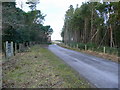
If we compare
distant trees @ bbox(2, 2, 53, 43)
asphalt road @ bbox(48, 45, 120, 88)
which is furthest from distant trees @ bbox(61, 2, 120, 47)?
distant trees @ bbox(2, 2, 53, 43)

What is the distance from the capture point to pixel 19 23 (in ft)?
42.9

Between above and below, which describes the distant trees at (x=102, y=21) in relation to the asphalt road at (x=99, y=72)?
above

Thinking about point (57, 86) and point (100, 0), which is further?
point (100, 0)

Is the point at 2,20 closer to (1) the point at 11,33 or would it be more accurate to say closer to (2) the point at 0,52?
(2) the point at 0,52

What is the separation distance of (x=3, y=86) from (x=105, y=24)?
18.8m

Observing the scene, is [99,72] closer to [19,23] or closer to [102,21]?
[19,23]

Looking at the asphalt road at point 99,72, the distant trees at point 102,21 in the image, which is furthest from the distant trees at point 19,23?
the distant trees at point 102,21

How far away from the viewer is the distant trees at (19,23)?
33.4 feet

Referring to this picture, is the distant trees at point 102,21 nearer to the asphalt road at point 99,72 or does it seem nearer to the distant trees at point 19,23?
the asphalt road at point 99,72

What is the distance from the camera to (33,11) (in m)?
36.3

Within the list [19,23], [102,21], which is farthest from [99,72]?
[102,21]

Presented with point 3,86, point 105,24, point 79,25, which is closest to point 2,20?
point 3,86

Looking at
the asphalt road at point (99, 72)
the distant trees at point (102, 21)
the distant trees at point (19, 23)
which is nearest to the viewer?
the asphalt road at point (99, 72)

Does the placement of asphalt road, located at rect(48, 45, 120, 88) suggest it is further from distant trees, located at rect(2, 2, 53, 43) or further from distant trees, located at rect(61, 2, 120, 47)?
distant trees, located at rect(61, 2, 120, 47)
